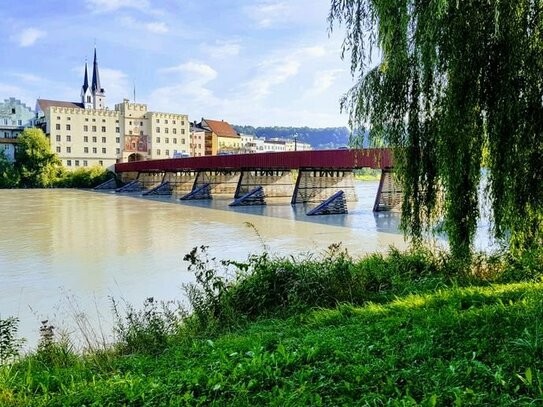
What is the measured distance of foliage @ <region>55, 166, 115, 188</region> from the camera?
61719 mm

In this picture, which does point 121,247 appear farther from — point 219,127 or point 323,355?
point 219,127

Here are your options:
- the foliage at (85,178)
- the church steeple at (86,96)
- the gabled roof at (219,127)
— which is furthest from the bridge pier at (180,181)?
the gabled roof at (219,127)

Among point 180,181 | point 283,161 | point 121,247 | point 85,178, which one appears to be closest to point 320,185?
point 283,161

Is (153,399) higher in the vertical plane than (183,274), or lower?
higher

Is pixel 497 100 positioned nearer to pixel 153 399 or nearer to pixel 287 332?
pixel 287 332

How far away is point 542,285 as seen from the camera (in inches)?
183

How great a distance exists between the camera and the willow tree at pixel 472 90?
229 inches

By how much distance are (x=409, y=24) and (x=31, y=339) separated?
6717 mm

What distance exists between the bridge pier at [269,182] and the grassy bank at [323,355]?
32.2 m

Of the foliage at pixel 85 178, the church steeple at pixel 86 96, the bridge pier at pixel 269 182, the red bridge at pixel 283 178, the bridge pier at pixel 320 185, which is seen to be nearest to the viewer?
the red bridge at pixel 283 178

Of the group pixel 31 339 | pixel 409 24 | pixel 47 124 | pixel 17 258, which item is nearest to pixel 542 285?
pixel 409 24

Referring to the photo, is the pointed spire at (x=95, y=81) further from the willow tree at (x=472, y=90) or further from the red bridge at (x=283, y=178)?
the willow tree at (x=472, y=90)

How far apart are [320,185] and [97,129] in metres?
51.2

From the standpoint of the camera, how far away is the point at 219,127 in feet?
325
